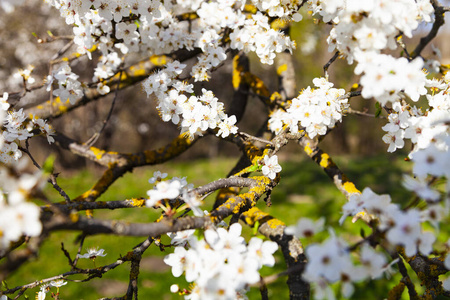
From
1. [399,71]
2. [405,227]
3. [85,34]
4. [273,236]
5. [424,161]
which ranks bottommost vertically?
[273,236]

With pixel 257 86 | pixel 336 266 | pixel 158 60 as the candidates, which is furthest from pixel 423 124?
pixel 158 60

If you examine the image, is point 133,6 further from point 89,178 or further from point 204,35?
point 89,178

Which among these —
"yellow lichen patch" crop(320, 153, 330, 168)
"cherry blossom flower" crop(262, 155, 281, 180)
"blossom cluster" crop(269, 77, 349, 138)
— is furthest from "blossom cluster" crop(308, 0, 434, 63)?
"yellow lichen patch" crop(320, 153, 330, 168)

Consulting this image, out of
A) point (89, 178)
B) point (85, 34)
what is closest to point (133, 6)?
point (85, 34)

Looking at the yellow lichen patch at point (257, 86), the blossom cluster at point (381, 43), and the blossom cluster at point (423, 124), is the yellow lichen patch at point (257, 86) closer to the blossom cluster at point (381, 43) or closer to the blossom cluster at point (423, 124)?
the blossom cluster at point (423, 124)

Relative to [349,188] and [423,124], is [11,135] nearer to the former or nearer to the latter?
[349,188]

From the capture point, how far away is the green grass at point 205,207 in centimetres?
480

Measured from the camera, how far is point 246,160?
3.08 m

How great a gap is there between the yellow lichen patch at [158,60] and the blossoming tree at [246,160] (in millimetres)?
14

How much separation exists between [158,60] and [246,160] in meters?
1.25

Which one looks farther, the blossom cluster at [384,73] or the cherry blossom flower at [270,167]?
the cherry blossom flower at [270,167]

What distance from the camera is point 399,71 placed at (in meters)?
1.34

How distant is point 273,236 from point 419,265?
0.82 m

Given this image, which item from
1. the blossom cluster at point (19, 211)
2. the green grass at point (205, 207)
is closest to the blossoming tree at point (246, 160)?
the blossom cluster at point (19, 211)
